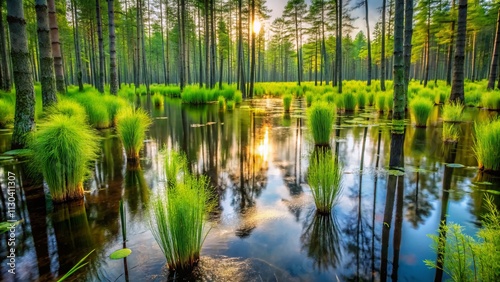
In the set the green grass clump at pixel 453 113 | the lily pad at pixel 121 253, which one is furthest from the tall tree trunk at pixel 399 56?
the green grass clump at pixel 453 113

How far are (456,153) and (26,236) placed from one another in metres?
8.58

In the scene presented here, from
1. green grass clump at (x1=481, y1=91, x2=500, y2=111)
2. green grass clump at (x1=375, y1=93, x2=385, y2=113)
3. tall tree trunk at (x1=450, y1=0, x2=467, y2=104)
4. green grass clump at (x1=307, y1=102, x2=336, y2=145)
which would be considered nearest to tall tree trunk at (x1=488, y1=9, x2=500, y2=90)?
green grass clump at (x1=481, y1=91, x2=500, y2=111)

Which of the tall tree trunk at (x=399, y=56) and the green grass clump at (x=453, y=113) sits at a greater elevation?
the tall tree trunk at (x=399, y=56)

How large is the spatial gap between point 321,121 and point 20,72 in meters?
7.23

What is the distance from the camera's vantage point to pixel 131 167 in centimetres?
605

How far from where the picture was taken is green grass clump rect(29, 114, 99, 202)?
3889mm

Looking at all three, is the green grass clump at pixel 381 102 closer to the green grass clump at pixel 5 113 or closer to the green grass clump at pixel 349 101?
the green grass clump at pixel 349 101

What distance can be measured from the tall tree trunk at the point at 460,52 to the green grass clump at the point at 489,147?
8.64 m

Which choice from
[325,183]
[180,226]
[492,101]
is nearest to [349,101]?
[492,101]

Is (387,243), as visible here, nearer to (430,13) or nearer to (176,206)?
(176,206)

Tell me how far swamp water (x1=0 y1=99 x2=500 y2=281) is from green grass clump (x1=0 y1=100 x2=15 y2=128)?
5.08 meters

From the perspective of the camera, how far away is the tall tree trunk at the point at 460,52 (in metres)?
11.7

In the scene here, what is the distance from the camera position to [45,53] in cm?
764

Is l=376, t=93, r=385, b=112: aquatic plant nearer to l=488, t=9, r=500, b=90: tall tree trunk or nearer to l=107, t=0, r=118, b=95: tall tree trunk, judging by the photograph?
l=488, t=9, r=500, b=90: tall tree trunk
